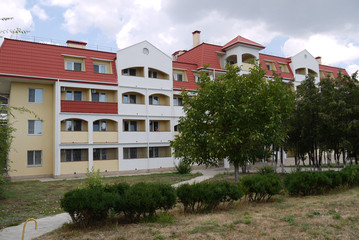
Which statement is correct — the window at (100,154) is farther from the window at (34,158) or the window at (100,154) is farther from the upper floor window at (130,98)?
the upper floor window at (130,98)

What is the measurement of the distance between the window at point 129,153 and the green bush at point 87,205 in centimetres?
1863

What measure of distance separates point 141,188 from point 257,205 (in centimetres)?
441

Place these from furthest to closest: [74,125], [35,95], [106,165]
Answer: [106,165] → [74,125] → [35,95]

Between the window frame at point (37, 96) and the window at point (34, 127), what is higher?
the window frame at point (37, 96)

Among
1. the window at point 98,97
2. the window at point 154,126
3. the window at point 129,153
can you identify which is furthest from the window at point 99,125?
the window at point 154,126

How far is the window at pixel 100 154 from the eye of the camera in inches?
969

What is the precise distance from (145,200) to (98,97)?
63.1 ft

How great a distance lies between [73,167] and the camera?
23172mm

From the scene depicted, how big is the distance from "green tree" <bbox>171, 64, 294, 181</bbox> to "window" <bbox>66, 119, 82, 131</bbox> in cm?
1237

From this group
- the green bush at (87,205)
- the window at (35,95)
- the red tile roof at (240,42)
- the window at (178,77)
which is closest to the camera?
the green bush at (87,205)

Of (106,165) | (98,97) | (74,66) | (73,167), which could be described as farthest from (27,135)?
(74,66)

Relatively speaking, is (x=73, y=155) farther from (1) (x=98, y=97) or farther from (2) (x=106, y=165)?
(1) (x=98, y=97)

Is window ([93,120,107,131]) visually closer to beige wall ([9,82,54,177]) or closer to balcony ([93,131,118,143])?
balcony ([93,131,118,143])

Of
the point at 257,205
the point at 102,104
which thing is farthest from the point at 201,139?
the point at 102,104
